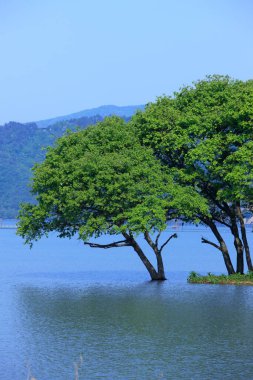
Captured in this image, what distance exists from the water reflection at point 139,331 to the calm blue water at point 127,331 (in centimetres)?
3

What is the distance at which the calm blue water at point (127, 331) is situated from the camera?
89.4ft

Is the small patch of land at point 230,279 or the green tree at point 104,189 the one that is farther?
the green tree at point 104,189

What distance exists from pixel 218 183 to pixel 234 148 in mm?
2263

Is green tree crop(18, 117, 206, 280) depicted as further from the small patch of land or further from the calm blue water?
the calm blue water

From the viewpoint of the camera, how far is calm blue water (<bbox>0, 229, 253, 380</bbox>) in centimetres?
2725

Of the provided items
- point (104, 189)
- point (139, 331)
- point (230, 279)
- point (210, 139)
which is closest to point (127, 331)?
point (139, 331)

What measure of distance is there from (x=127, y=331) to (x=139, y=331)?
1.54 ft

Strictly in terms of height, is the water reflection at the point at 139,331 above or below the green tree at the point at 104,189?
below

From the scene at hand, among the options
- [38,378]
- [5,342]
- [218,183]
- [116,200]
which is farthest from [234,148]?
[38,378]

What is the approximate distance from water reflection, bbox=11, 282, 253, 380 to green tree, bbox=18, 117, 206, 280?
4131mm

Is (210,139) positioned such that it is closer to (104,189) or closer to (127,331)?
(104,189)

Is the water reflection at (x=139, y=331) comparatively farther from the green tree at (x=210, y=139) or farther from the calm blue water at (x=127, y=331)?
the green tree at (x=210, y=139)

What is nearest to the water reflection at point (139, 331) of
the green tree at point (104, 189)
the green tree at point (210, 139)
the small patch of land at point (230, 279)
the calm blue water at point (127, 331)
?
the calm blue water at point (127, 331)

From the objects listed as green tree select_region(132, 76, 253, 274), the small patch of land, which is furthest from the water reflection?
green tree select_region(132, 76, 253, 274)
